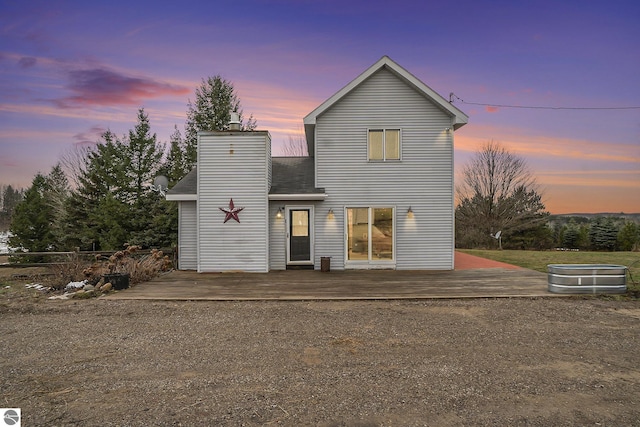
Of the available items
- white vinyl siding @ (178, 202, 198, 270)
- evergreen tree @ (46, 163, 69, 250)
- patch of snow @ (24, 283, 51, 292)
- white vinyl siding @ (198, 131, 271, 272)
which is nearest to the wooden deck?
white vinyl siding @ (178, 202, 198, 270)

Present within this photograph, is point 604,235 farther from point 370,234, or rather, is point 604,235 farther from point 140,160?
point 140,160

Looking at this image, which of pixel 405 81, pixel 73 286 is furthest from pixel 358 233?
pixel 73 286

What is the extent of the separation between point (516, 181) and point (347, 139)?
24508 millimetres

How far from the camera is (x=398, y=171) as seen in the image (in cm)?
1169

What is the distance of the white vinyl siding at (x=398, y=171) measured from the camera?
11648 millimetres

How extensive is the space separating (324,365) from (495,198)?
30269 millimetres

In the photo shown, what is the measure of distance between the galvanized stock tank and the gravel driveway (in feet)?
3.49

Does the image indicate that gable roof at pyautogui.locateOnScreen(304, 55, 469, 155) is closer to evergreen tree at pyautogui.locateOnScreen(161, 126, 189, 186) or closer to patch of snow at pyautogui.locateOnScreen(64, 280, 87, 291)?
patch of snow at pyautogui.locateOnScreen(64, 280, 87, 291)

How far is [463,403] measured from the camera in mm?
3295

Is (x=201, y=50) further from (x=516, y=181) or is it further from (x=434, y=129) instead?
(x=516, y=181)

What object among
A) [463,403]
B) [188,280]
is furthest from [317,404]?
[188,280]

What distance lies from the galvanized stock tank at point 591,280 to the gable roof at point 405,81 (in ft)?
18.5

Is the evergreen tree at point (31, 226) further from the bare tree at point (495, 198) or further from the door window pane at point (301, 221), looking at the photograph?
the bare tree at point (495, 198)

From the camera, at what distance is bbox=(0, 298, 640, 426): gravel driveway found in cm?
314
